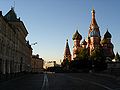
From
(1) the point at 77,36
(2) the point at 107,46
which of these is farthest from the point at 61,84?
(1) the point at 77,36

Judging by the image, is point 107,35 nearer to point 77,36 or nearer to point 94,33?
point 94,33

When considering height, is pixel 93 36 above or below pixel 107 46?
above

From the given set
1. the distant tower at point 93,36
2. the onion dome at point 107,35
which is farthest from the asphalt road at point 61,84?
the onion dome at point 107,35

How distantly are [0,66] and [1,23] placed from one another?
27.1 feet

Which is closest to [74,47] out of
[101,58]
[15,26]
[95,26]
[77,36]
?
[77,36]

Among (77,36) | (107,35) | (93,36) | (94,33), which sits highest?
(77,36)

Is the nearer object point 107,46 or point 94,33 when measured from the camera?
point 107,46

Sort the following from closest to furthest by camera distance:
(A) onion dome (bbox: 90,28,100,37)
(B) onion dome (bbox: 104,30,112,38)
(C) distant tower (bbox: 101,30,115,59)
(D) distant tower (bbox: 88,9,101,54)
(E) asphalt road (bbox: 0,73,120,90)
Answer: (E) asphalt road (bbox: 0,73,120,90), (C) distant tower (bbox: 101,30,115,59), (D) distant tower (bbox: 88,9,101,54), (A) onion dome (bbox: 90,28,100,37), (B) onion dome (bbox: 104,30,112,38)

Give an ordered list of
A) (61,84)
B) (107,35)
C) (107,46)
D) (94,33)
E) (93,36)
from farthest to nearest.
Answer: (107,35)
(94,33)
(93,36)
(107,46)
(61,84)

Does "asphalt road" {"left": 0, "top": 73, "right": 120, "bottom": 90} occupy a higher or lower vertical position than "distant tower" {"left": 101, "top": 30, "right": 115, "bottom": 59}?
lower

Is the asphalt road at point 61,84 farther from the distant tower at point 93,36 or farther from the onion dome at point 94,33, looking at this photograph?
the onion dome at point 94,33

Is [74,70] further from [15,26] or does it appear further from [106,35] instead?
[15,26]

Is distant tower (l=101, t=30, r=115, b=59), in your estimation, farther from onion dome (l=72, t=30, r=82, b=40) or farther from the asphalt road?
the asphalt road

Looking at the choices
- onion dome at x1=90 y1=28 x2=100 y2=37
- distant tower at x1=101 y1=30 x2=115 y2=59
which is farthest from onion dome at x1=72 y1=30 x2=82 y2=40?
distant tower at x1=101 y1=30 x2=115 y2=59
